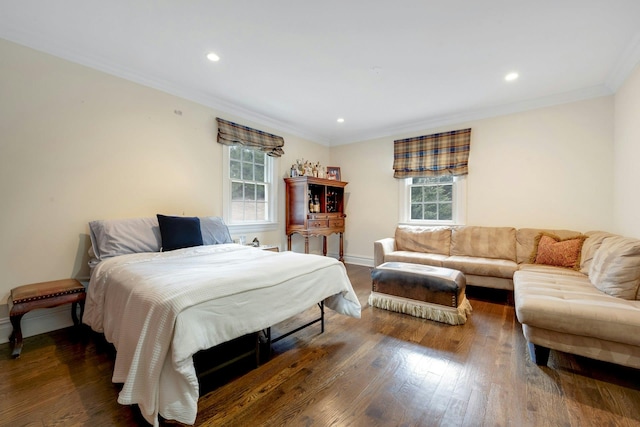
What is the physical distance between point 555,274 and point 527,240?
0.78 meters

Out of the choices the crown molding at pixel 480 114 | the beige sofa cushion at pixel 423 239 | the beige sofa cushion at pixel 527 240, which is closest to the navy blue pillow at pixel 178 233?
the beige sofa cushion at pixel 423 239

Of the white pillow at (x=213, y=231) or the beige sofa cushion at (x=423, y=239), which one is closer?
the white pillow at (x=213, y=231)

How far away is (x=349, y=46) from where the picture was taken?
2.43 metres

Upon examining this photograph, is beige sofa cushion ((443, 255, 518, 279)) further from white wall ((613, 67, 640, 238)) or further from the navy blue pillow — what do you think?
the navy blue pillow

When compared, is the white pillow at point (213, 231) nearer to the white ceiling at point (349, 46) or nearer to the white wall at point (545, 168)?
the white ceiling at point (349, 46)

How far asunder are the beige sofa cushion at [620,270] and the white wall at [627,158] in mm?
663

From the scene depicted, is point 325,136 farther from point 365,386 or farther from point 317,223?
point 365,386

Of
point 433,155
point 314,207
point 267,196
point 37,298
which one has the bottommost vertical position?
point 37,298

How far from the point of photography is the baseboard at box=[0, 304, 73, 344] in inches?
87.0

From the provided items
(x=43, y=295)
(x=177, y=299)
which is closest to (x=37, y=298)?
(x=43, y=295)

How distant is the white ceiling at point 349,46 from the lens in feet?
6.49

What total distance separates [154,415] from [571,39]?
13.0ft

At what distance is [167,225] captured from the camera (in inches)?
107

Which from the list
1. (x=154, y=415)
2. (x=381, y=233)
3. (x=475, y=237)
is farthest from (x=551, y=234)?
(x=154, y=415)
